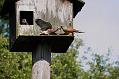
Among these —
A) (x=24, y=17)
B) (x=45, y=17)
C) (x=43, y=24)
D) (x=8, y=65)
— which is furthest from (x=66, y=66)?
(x=43, y=24)

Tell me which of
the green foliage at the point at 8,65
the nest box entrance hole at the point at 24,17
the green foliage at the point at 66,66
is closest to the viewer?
the nest box entrance hole at the point at 24,17

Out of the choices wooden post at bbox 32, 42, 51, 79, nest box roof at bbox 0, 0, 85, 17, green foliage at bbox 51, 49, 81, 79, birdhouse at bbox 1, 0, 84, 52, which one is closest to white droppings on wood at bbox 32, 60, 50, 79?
wooden post at bbox 32, 42, 51, 79

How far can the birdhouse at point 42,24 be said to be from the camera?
9.84 m

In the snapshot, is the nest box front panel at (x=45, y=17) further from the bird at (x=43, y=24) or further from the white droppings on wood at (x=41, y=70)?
the white droppings on wood at (x=41, y=70)

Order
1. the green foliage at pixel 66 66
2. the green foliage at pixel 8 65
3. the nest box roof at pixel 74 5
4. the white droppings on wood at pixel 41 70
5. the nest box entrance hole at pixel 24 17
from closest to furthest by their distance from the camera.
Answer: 1. the white droppings on wood at pixel 41 70
2. the nest box entrance hole at pixel 24 17
3. the nest box roof at pixel 74 5
4. the green foliage at pixel 8 65
5. the green foliage at pixel 66 66

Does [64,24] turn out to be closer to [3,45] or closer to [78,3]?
[78,3]

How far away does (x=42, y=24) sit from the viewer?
32.4 ft

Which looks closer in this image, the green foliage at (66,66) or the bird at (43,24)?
the bird at (43,24)

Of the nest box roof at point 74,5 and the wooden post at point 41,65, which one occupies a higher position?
the nest box roof at point 74,5

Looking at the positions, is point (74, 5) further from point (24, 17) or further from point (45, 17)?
point (24, 17)

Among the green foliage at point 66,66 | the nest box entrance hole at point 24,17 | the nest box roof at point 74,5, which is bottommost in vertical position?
the green foliage at point 66,66

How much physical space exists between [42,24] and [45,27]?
0.08 m

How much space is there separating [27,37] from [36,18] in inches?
18.2

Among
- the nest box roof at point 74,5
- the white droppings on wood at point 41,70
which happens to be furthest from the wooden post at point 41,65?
the nest box roof at point 74,5
